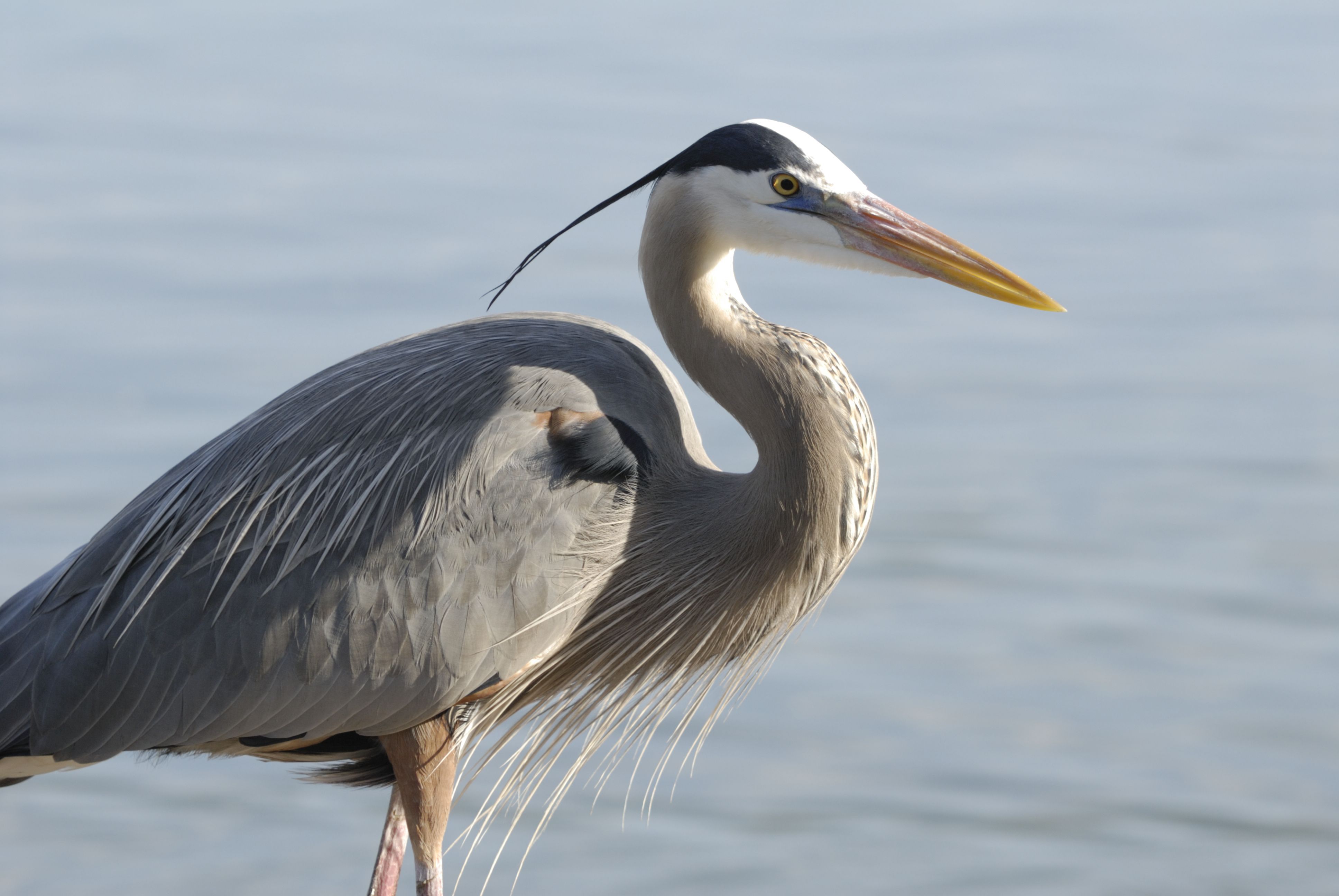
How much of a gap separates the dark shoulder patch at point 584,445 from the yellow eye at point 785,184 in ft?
1.97

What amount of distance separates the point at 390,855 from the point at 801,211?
179 centimetres

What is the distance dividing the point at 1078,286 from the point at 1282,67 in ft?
9.84

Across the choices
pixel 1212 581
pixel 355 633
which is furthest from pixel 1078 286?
pixel 355 633

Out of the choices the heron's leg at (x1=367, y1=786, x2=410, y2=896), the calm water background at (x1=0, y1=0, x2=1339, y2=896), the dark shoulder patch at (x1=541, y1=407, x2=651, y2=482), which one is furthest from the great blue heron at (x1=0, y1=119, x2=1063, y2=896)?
the calm water background at (x1=0, y1=0, x2=1339, y2=896)

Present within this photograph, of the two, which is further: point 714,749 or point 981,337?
point 981,337

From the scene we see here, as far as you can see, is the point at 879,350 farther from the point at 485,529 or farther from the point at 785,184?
the point at 485,529

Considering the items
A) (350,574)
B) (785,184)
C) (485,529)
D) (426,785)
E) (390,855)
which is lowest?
(390,855)

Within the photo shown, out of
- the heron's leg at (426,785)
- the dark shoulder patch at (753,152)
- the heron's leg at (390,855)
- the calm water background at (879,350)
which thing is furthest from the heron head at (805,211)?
the calm water background at (879,350)

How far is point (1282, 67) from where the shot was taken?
1020cm

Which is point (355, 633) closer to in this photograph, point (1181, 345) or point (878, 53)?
point (1181, 345)

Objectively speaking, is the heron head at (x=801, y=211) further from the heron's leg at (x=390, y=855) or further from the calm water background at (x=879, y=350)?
the calm water background at (x=879, y=350)

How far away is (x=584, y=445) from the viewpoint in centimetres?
395

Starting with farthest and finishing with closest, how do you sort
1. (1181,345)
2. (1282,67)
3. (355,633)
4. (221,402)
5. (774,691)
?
(1282,67) < (1181,345) < (221,402) < (774,691) < (355,633)

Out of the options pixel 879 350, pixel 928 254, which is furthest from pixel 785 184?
pixel 879 350
